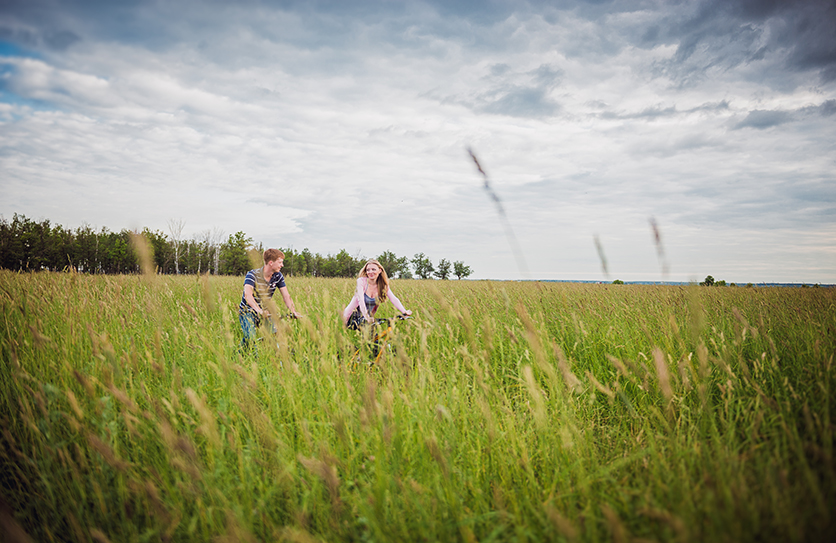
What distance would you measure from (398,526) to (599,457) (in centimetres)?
125

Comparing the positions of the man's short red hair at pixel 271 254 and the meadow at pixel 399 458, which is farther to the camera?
the man's short red hair at pixel 271 254

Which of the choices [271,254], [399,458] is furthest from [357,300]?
[399,458]

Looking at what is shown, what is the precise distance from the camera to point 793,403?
205cm

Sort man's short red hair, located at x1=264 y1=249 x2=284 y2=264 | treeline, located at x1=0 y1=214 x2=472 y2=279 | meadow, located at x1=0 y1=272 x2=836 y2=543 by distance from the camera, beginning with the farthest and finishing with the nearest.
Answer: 1. treeline, located at x1=0 y1=214 x2=472 y2=279
2. man's short red hair, located at x1=264 y1=249 x2=284 y2=264
3. meadow, located at x1=0 y1=272 x2=836 y2=543

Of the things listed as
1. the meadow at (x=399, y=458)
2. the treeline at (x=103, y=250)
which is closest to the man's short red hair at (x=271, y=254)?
the meadow at (x=399, y=458)

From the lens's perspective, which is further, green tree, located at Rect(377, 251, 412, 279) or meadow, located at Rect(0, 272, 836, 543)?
green tree, located at Rect(377, 251, 412, 279)

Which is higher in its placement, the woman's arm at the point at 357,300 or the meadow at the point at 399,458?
the woman's arm at the point at 357,300

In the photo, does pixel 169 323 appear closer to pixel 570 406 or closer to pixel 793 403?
pixel 570 406

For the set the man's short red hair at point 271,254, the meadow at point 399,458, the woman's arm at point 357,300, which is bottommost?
the meadow at point 399,458

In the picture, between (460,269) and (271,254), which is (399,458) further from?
(460,269)

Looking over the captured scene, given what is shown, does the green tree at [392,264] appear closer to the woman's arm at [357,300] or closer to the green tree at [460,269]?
the green tree at [460,269]

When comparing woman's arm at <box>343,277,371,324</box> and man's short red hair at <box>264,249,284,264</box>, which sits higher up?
man's short red hair at <box>264,249,284,264</box>

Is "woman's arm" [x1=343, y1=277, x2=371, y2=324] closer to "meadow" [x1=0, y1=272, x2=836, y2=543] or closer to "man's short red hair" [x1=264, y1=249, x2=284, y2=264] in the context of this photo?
"meadow" [x1=0, y1=272, x2=836, y2=543]

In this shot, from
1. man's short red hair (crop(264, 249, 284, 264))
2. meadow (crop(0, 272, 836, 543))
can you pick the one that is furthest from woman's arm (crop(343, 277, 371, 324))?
man's short red hair (crop(264, 249, 284, 264))
